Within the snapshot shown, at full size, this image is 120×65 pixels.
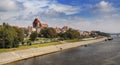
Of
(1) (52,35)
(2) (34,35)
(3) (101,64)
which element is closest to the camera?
(3) (101,64)

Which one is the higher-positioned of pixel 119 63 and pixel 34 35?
pixel 34 35

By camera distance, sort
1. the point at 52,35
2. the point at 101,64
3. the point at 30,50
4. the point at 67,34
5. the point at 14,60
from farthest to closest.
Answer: the point at 67,34, the point at 52,35, the point at 30,50, the point at 14,60, the point at 101,64

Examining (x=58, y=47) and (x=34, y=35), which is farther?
(x=34, y=35)

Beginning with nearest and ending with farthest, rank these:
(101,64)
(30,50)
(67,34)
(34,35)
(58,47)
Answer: (101,64), (30,50), (58,47), (34,35), (67,34)

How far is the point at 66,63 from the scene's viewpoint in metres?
51.0

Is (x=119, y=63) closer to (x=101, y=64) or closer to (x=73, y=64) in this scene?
(x=101, y=64)

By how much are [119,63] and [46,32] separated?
95.4 meters

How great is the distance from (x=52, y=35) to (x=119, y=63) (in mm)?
93478

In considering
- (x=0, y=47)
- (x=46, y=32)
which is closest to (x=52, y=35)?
(x=46, y=32)

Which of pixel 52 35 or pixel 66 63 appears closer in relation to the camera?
pixel 66 63

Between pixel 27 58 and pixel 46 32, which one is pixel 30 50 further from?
pixel 46 32

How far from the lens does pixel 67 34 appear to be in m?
151

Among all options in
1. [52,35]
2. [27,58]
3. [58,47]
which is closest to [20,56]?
[27,58]

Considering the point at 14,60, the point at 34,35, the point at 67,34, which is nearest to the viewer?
the point at 14,60
